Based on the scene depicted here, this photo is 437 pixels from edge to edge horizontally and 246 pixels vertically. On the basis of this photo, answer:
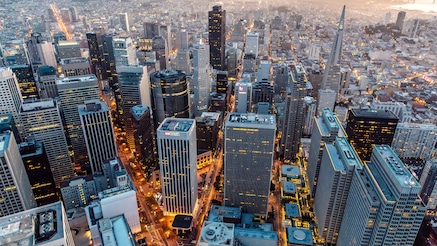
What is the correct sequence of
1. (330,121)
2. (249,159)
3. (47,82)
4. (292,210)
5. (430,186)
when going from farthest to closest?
(47,82), (330,121), (292,210), (430,186), (249,159)

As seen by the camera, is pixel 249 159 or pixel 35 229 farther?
pixel 249 159

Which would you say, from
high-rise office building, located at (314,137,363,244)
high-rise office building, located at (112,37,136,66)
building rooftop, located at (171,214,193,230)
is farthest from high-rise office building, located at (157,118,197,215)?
high-rise office building, located at (112,37,136,66)

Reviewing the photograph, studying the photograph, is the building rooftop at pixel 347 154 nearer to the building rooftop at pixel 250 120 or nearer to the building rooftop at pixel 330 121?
the building rooftop at pixel 330 121

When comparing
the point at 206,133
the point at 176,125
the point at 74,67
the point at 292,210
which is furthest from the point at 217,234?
the point at 74,67

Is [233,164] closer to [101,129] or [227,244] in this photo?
[227,244]

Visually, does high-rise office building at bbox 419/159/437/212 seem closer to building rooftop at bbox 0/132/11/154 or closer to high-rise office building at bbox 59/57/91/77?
building rooftop at bbox 0/132/11/154

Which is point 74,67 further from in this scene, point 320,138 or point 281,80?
point 320,138

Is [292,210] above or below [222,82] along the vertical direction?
below

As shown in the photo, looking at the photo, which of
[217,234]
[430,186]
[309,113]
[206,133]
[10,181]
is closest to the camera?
[217,234]

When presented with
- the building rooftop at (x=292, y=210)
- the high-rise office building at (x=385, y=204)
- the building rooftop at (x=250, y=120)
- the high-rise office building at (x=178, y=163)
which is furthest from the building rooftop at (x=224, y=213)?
the high-rise office building at (x=385, y=204)
